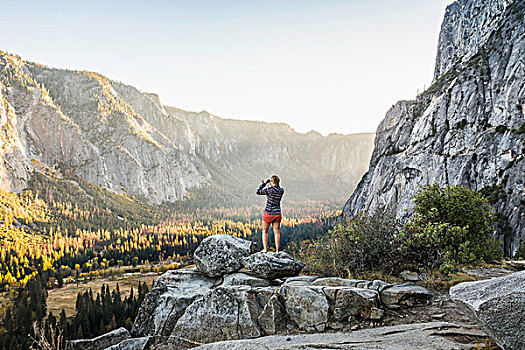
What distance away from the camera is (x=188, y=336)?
33.9 feet

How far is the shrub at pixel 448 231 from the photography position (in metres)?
11.1

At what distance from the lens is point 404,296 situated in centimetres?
898

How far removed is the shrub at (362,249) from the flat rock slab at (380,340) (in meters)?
3.27

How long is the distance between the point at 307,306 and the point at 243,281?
3232 millimetres

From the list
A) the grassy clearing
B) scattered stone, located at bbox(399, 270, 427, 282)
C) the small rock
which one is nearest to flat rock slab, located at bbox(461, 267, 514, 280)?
scattered stone, located at bbox(399, 270, 427, 282)

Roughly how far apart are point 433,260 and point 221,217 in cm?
18290

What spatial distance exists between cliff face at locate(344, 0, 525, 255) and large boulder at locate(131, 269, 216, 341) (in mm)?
30198

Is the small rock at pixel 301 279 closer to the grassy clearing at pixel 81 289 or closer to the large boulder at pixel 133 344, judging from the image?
the large boulder at pixel 133 344

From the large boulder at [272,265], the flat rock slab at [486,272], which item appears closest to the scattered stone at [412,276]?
the flat rock slab at [486,272]

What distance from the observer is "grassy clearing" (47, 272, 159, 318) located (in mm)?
61412

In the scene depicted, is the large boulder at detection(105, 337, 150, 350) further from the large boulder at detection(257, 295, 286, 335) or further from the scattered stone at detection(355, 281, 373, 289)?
the scattered stone at detection(355, 281, 373, 289)

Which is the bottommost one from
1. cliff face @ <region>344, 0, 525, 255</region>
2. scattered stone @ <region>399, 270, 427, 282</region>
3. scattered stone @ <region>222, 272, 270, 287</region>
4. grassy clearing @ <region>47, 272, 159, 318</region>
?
grassy clearing @ <region>47, 272, 159, 318</region>

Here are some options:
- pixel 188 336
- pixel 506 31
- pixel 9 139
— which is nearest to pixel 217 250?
pixel 188 336

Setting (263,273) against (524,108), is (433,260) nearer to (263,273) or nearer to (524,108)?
(263,273)
